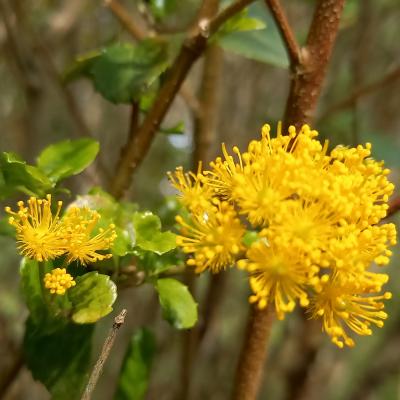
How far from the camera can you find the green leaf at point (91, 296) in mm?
618

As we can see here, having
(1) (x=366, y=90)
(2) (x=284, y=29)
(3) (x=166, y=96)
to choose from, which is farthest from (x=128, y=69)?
(1) (x=366, y=90)

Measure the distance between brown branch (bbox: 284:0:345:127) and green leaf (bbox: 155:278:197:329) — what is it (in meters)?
0.21

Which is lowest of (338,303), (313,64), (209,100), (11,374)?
(11,374)

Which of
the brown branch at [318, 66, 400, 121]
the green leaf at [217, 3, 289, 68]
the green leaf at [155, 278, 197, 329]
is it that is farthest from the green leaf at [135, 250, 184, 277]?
the brown branch at [318, 66, 400, 121]

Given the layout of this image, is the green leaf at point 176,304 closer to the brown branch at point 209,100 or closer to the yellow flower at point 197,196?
the yellow flower at point 197,196

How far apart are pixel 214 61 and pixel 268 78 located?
1.17m

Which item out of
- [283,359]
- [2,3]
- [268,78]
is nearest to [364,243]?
[2,3]

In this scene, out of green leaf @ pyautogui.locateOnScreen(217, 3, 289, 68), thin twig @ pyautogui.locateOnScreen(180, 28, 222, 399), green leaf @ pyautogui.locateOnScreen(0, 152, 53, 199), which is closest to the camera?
green leaf @ pyautogui.locateOnScreen(0, 152, 53, 199)

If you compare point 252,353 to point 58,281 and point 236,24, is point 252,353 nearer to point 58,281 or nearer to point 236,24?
point 58,281

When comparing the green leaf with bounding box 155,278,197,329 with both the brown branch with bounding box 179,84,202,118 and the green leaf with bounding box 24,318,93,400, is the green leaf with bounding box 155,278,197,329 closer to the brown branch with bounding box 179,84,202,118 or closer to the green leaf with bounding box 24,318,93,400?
the green leaf with bounding box 24,318,93,400

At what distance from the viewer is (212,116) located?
1135mm

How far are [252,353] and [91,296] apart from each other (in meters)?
0.21

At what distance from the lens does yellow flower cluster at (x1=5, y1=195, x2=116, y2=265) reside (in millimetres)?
→ 608

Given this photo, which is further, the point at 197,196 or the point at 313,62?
the point at 313,62
